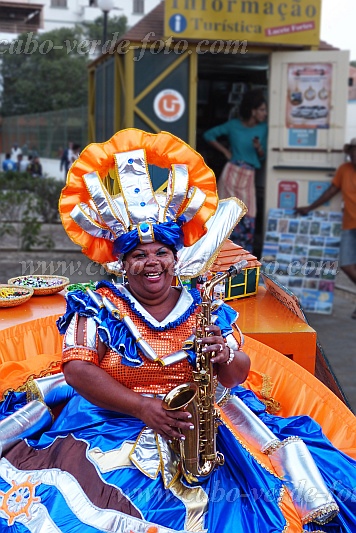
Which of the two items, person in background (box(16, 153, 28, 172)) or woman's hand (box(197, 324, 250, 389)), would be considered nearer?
woman's hand (box(197, 324, 250, 389))

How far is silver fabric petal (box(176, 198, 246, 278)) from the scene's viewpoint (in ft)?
8.80

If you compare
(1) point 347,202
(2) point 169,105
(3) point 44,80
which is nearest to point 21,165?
(3) point 44,80

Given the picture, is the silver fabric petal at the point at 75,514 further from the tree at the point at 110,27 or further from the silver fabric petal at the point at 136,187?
the tree at the point at 110,27

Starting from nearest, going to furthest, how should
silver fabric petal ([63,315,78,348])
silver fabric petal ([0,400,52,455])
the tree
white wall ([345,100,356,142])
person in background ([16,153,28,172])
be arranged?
silver fabric petal ([63,315,78,348]) → silver fabric petal ([0,400,52,455]) → person in background ([16,153,28,172]) → white wall ([345,100,356,142]) → the tree

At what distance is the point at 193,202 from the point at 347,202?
4.63 m

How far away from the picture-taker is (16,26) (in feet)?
125

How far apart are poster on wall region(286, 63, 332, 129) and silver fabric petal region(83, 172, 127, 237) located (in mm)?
5055

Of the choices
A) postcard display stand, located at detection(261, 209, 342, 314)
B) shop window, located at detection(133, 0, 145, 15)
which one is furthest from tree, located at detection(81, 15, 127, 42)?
postcard display stand, located at detection(261, 209, 342, 314)

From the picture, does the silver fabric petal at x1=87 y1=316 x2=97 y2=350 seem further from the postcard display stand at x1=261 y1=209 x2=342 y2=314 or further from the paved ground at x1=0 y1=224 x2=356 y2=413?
the postcard display stand at x1=261 y1=209 x2=342 y2=314

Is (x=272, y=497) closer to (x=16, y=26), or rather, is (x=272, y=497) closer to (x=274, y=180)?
(x=274, y=180)

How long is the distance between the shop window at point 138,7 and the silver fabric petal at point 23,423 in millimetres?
47321

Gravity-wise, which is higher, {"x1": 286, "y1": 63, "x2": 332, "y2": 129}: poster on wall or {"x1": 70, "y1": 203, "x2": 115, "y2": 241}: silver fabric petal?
{"x1": 286, "y1": 63, "x2": 332, "y2": 129}: poster on wall

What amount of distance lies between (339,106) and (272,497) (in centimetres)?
538

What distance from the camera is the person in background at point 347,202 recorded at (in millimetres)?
6547
